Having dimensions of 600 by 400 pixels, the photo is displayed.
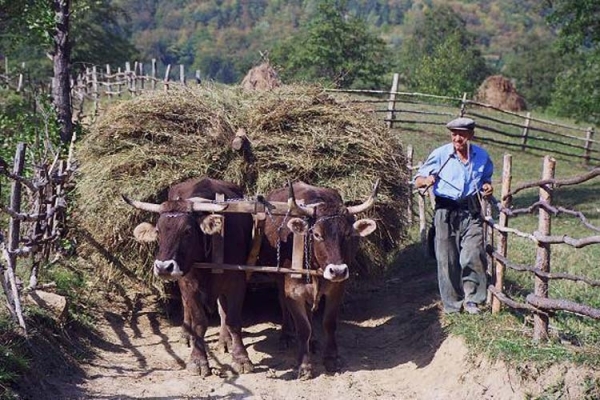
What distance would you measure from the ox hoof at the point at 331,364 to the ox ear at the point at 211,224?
1545 mm

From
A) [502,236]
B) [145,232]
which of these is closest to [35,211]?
[145,232]

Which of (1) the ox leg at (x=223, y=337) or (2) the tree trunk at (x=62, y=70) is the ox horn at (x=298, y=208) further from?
(2) the tree trunk at (x=62, y=70)

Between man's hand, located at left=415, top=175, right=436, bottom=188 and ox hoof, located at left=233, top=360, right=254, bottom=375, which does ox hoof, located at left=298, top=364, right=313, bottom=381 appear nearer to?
ox hoof, located at left=233, top=360, right=254, bottom=375

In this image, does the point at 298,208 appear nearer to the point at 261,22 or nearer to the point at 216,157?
the point at 216,157

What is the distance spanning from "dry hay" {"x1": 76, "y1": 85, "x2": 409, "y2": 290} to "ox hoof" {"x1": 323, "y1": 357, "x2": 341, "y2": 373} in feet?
4.31

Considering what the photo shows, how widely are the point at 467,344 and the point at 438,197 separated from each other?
1.44 m

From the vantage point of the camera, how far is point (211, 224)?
21.6 ft

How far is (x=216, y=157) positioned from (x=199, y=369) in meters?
2.10

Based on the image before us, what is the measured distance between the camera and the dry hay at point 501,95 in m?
34.2

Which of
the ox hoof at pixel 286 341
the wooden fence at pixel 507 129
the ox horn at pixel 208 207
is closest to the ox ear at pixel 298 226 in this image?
the ox horn at pixel 208 207

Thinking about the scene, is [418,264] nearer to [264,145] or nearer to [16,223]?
[264,145]

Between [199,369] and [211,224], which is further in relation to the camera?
[199,369]

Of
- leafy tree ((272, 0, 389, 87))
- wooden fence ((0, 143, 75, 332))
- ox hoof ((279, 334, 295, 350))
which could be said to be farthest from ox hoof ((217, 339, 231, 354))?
leafy tree ((272, 0, 389, 87))

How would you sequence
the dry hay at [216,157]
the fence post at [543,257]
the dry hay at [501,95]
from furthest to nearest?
1. the dry hay at [501,95]
2. the dry hay at [216,157]
3. the fence post at [543,257]
